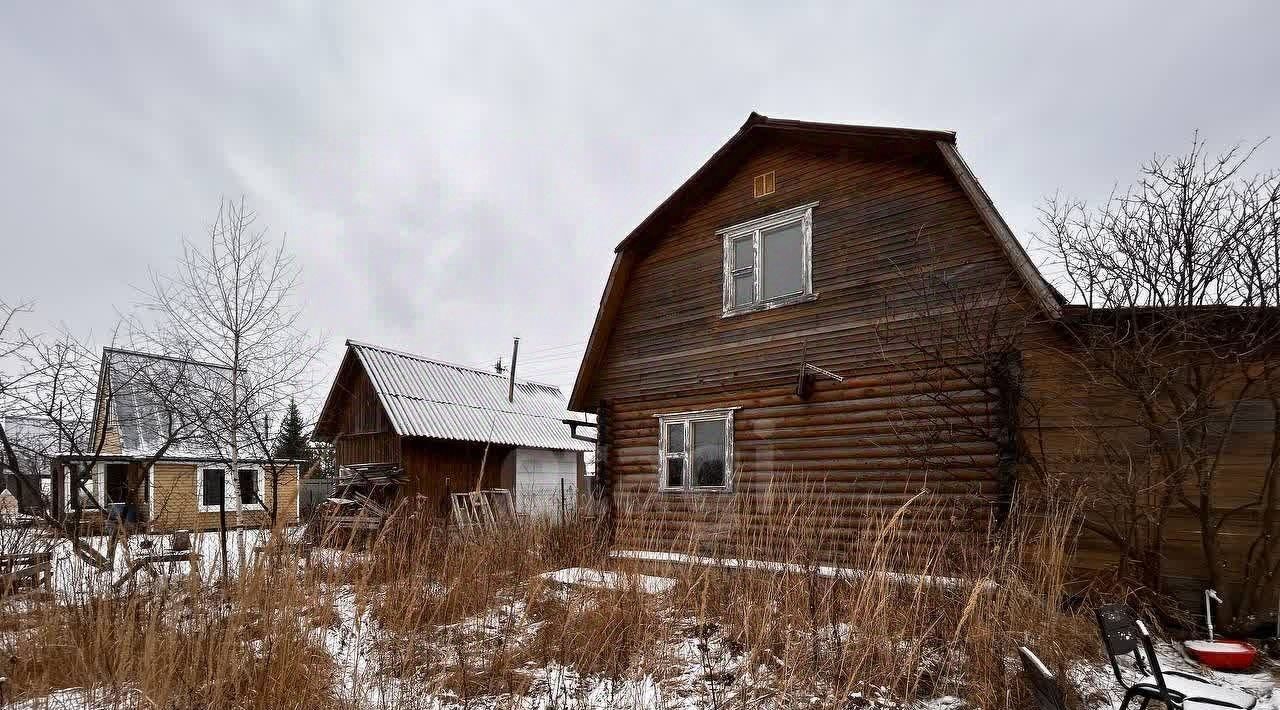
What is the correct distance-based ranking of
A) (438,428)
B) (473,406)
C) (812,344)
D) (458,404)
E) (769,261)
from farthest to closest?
(473,406)
(458,404)
(438,428)
(769,261)
(812,344)

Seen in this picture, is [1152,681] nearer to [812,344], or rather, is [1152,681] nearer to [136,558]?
[812,344]

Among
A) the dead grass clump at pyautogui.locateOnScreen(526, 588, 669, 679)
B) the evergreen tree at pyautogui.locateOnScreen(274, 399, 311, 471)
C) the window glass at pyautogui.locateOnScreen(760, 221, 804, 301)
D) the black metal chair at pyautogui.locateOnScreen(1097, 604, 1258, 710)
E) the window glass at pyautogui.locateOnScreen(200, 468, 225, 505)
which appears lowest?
the window glass at pyautogui.locateOnScreen(200, 468, 225, 505)

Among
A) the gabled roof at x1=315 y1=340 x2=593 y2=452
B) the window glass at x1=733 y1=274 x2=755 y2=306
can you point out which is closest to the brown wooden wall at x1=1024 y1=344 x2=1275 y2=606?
the window glass at x1=733 y1=274 x2=755 y2=306

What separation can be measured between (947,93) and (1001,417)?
3812 cm

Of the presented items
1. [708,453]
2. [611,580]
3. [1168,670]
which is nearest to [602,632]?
[611,580]

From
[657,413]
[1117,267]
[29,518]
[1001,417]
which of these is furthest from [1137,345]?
[29,518]

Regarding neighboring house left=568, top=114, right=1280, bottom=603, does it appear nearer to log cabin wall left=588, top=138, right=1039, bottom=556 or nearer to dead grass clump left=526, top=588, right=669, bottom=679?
log cabin wall left=588, top=138, right=1039, bottom=556

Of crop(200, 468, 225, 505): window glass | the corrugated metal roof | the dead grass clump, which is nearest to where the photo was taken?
the dead grass clump

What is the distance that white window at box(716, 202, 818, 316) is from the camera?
915cm

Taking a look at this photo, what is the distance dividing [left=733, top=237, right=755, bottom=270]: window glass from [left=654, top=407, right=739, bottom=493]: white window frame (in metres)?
2.20

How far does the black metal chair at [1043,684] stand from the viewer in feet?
8.93

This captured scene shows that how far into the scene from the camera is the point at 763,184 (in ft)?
32.2

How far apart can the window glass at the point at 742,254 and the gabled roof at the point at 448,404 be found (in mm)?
9355

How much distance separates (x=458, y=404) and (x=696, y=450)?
10.4m
